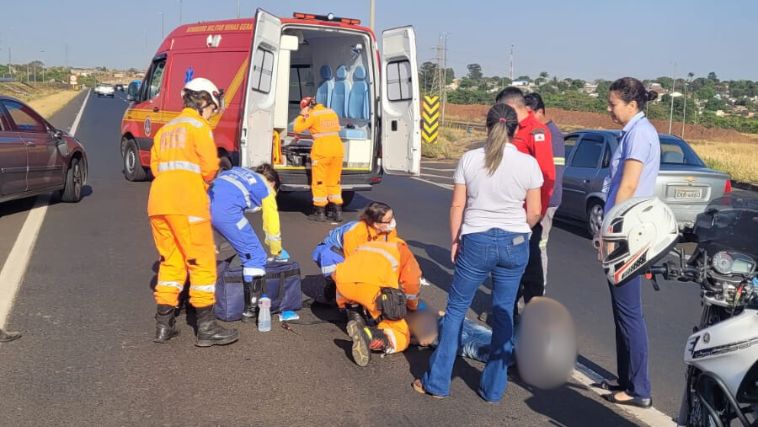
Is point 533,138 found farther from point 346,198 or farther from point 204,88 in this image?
point 346,198

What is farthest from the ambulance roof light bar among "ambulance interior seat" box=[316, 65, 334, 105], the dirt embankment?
the dirt embankment

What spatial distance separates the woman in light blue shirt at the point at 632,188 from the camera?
15.4 ft

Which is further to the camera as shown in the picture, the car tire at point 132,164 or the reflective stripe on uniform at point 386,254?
the car tire at point 132,164

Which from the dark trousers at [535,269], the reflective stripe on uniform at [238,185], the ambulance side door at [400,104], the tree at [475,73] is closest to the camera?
the reflective stripe on uniform at [238,185]

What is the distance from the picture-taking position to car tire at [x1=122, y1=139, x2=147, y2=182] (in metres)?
14.2

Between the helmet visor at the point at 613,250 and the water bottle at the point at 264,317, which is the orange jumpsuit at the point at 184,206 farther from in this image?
the helmet visor at the point at 613,250

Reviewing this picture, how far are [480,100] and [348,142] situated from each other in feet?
217

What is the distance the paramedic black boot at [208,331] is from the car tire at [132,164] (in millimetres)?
9346

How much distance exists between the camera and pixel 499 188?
14.7ft

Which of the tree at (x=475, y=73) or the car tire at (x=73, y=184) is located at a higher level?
the tree at (x=475, y=73)

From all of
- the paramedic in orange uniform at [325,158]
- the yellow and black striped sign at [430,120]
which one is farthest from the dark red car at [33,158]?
the yellow and black striped sign at [430,120]

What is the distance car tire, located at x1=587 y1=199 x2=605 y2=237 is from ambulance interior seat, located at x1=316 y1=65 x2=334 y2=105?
519 cm

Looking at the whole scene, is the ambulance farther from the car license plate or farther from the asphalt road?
the car license plate

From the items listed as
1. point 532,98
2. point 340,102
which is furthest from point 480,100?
point 532,98
